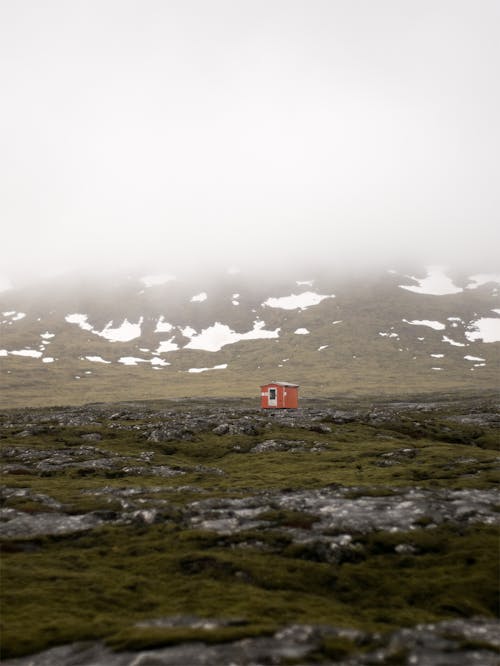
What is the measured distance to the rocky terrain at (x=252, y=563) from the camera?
12.4 meters

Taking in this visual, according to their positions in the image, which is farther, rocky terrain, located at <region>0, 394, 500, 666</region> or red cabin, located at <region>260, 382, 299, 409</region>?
red cabin, located at <region>260, 382, 299, 409</region>

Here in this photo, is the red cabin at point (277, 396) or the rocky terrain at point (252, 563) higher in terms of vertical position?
the red cabin at point (277, 396)

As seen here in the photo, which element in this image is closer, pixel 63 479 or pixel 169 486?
pixel 169 486

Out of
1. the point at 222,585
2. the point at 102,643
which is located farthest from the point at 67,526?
the point at 102,643

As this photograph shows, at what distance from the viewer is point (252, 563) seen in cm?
1797

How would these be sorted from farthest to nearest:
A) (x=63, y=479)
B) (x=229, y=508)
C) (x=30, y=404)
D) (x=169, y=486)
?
(x=30, y=404)
(x=63, y=479)
(x=169, y=486)
(x=229, y=508)

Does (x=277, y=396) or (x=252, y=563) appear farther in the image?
(x=277, y=396)

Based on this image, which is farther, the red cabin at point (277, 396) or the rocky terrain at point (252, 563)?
the red cabin at point (277, 396)

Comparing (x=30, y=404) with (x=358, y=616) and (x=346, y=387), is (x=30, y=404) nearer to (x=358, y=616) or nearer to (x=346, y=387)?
(x=346, y=387)

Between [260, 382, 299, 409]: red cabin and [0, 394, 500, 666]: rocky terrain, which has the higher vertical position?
[260, 382, 299, 409]: red cabin

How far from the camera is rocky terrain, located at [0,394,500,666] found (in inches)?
488

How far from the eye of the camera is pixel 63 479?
3409cm

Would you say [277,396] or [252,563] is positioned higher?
[277,396]

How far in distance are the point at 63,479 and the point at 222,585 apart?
69.8 ft
